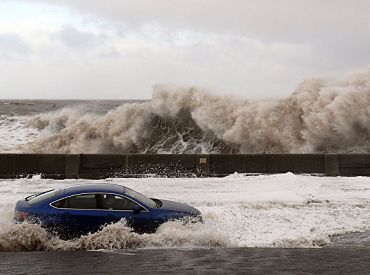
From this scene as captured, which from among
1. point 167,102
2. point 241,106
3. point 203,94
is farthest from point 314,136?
point 167,102

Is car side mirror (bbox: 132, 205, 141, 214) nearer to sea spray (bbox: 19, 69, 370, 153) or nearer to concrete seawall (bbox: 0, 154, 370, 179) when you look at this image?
concrete seawall (bbox: 0, 154, 370, 179)

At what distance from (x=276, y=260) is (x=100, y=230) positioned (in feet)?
10.6

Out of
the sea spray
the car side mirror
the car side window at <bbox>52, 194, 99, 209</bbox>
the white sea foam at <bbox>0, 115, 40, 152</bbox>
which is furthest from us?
the white sea foam at <bbox>0, 115, 40, 152</bbox>

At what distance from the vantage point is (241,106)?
2247 cm

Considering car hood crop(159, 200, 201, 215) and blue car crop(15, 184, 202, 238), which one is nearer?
blue car crop(15, 184, 202, 238)

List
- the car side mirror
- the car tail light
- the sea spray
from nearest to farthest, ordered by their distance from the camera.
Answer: the car tail light
the car side mirror
the sea spray

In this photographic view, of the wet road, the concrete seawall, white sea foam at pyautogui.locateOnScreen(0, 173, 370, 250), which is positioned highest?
the concrete seawall

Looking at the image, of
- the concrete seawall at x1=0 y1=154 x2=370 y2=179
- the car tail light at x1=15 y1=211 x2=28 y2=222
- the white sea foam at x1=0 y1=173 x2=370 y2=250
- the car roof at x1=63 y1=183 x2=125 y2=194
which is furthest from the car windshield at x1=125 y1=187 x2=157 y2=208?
the concrete seawall at x1=0 y1=154 x2=370 y2=179

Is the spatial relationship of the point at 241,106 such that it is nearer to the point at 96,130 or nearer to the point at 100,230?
the point at 96,130

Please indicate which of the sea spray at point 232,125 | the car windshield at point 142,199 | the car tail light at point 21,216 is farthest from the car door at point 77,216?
the sea spray at point 232,125

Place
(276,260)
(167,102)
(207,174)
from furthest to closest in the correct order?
(167,102) < (207,174) < (276,260)

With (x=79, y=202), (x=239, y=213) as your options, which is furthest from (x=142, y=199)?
(x=239, y=213)

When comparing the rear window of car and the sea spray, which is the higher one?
the sea spray

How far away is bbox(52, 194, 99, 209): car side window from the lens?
9.39m
